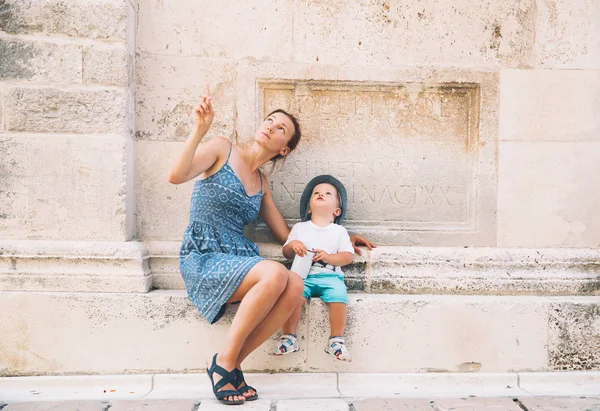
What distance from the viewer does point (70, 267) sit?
356 cm

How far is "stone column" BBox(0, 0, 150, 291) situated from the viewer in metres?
3.55

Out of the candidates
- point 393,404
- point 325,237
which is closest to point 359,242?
point 325,237

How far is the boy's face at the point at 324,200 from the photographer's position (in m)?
3.73

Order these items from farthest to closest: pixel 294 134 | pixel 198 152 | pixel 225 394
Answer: pixel 294 134, pixel 198 152, pixel 225 394

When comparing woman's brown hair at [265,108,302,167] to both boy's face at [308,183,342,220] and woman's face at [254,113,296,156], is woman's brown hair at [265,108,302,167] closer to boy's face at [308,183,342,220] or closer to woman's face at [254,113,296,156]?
woman's face at [254,113,296,156]

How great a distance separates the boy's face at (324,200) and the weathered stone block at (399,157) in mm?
290

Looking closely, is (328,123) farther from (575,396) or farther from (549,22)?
(575,396)

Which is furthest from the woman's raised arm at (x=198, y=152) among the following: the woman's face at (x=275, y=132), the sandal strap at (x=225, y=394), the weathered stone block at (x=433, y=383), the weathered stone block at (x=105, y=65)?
the weathered stone block at (x=433, y=383)

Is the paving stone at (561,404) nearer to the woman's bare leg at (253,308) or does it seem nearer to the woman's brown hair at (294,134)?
the woman's bare leg at (253,308)

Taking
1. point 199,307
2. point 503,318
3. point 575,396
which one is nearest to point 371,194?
point 503,318

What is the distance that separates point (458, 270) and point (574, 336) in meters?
0.78

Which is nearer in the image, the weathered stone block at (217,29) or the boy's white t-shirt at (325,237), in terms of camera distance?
the boy's white t-shirt at (325,237)

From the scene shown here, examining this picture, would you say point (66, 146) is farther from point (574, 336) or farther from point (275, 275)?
point (574, 336)

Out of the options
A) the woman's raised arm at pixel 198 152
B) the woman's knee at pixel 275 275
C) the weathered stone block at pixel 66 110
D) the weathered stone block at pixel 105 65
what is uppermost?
the weathered stone block at pixel 105 65
